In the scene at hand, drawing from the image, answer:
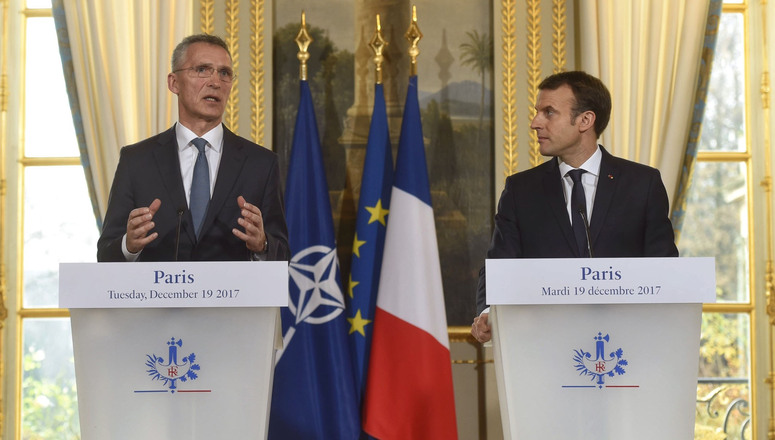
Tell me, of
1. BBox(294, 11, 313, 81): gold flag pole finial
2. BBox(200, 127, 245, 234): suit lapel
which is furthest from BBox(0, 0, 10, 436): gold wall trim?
BBox(200, 127, 245, 234): suit lapel

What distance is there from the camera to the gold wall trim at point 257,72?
4.17 meters

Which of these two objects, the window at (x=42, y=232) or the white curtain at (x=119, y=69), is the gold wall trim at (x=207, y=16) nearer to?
the white curtain at (x=119, y=69)

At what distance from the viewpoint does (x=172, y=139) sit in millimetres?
2852

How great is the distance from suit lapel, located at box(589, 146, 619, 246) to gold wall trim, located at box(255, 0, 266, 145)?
1.79 metres

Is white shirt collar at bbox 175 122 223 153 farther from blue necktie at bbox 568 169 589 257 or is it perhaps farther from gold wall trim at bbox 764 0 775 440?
gold wall trim at bbox 764 0 775 440

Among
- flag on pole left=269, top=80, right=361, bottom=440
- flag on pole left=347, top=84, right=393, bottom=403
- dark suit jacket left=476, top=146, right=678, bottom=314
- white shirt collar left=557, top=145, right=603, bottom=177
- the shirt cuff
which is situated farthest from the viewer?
flag on pole left=347, top=84, right=393, bottom=403

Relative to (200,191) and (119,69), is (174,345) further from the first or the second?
(119,69)

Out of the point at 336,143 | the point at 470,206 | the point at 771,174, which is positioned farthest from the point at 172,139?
the point at 771,174

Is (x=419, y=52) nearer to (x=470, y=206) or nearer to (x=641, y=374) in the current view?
(x=470, y=206)

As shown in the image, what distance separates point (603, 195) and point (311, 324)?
155 cm

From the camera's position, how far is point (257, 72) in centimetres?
419

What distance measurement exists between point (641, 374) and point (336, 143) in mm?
2360

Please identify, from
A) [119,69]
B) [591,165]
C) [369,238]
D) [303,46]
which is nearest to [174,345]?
[591,165]

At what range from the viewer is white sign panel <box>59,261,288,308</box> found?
6.84 ft
